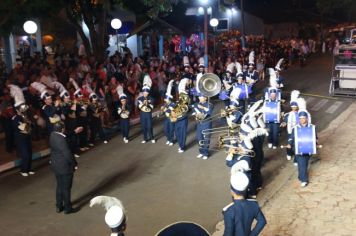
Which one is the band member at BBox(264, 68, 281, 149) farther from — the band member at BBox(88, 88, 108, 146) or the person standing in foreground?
the person standing in foreground

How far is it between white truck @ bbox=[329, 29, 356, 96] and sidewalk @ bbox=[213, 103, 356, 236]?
27.8 feet

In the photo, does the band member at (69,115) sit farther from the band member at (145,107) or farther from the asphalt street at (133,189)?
the band member at (145,107)

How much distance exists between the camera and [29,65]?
56.0 ft

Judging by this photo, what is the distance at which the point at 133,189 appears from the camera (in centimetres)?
1057

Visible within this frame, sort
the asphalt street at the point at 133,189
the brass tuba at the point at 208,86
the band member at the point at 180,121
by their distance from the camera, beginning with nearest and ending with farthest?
the asphalt street at the point at 133,189, the brass tuba at the point at 208,86, the band member at the point at 180,121

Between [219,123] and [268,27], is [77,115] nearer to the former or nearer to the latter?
[219,123]

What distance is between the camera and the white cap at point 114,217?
16.4 ft

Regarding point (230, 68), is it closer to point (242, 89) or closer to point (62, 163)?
point (242, 89)

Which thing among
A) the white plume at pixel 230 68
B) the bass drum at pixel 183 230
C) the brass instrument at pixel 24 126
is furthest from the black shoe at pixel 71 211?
the white plume at pixel 230 68

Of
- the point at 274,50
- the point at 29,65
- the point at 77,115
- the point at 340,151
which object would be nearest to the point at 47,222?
the point at 77,115

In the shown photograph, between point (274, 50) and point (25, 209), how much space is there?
23322 mm

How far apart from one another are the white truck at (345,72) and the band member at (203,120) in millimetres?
10503

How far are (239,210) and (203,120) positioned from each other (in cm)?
704

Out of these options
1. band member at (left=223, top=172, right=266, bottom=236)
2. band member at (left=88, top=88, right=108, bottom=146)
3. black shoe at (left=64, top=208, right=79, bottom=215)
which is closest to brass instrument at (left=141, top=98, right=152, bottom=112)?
band member at (left=88, top=88, right=108, bottom=146)
